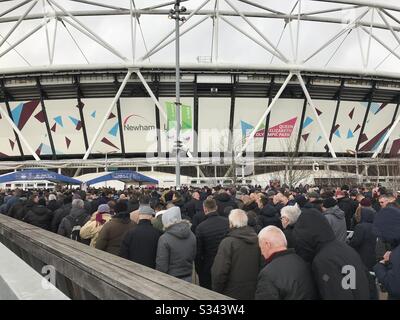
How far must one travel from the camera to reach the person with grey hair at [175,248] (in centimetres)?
514

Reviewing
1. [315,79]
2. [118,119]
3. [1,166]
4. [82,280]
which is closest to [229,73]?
[315,79]

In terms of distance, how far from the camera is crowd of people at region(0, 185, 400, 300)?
3111 millimetres

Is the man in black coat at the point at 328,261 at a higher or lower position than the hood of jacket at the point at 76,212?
lower

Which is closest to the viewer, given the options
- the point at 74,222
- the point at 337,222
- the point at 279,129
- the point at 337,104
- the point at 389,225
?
the point at 389,225

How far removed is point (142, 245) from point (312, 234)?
2854 millimetres

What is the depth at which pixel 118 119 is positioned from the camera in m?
49.0

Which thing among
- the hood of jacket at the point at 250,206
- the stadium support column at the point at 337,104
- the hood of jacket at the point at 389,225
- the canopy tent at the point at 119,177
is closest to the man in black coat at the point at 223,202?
the hood of jacket at the point at 250,206

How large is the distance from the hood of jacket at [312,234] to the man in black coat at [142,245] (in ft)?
8.83

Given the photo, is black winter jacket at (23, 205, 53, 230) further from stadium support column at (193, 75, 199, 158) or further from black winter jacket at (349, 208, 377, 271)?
stadium support column at (193, 75, 199, 158)

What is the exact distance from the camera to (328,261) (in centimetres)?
302

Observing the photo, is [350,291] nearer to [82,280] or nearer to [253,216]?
[82,280]

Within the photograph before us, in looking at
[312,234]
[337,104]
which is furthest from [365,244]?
[337,104]

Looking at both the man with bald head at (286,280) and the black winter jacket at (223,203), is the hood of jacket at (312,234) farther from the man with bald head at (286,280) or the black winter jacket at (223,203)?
Answer: the black winter jacket at (223,203)

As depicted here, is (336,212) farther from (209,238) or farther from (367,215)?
(209,238)
